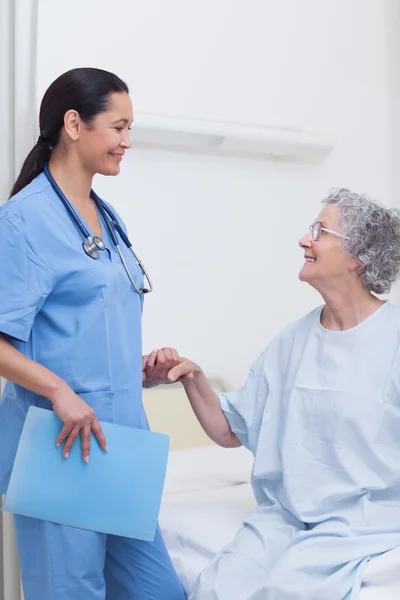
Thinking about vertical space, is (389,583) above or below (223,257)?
below

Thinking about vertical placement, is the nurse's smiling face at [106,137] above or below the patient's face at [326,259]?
above

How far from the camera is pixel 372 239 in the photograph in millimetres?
1948

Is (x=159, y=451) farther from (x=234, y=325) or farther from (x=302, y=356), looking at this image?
(x=234, y=325)

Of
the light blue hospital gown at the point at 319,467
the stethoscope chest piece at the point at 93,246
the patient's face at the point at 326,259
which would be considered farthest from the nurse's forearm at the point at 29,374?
the patient's face at the point at 326,259

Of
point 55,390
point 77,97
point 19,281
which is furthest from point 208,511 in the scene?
point 77,97

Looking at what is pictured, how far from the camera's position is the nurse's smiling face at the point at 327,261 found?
6.36 ft

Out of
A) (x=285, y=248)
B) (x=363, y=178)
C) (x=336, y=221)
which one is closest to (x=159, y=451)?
(x=336, y=221)

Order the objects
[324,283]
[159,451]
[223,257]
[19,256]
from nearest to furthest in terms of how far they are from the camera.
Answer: [19,256] → [159,451] → [324,283] → [223,257]

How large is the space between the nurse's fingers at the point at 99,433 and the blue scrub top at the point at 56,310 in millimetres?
68

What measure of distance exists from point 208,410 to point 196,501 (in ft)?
1.13

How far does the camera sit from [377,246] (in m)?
1.95

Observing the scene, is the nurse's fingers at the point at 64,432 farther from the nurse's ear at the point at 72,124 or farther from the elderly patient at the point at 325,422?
the nurse's ear at the point at 72,124

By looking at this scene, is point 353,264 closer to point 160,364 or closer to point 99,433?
point 160,364

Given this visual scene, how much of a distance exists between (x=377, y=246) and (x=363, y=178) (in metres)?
1.58
